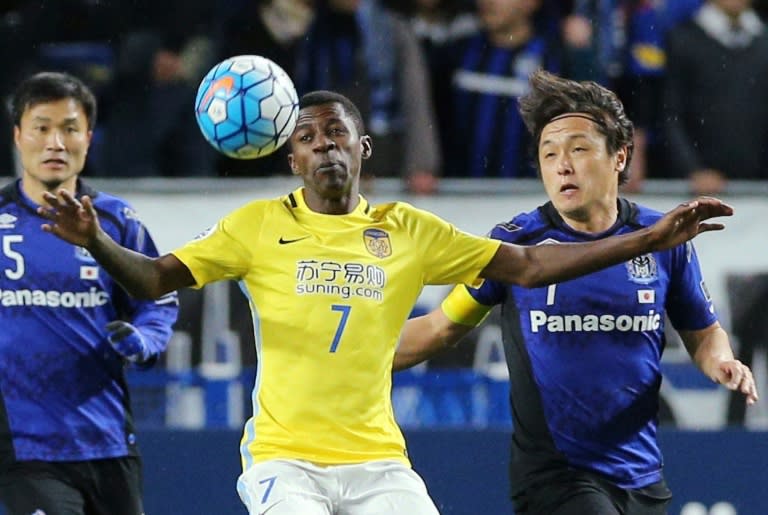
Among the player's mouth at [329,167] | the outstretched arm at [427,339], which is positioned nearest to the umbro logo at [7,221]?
the player's mouth at [329,167]

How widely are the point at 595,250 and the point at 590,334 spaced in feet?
1.94

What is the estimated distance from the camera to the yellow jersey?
20.0 ft

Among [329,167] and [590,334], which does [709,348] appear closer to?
[590,334]

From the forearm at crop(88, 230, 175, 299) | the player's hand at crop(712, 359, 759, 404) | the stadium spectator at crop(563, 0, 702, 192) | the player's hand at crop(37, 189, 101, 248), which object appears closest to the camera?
the player's hand at crop(37, 189, 101, 248)

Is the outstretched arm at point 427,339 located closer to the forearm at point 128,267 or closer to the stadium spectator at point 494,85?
the forearm at point 128,267

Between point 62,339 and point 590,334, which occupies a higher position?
point 590,334

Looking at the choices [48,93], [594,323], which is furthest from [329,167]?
[48,93]

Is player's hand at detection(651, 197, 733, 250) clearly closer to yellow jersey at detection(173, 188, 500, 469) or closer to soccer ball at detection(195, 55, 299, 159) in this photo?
yellow jersey at detection(173, 188, 500, 469)

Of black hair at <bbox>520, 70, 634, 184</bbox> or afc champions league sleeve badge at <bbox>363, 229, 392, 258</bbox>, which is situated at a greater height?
black hair at <bbox>520, 70, 634, 184</bbox>

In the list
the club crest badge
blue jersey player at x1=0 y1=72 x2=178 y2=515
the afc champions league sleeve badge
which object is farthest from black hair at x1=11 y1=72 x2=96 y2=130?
the club crest badge

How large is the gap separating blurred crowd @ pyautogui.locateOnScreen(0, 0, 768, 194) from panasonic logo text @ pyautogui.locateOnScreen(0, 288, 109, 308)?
136 inches

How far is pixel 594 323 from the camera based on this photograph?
6723 millimetres

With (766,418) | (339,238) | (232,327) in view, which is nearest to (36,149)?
(339,238)

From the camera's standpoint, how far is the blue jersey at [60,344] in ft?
22.9
